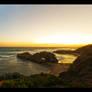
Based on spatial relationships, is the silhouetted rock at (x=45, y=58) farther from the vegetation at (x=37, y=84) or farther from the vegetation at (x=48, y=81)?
the vegetation at (x=37, y=84)

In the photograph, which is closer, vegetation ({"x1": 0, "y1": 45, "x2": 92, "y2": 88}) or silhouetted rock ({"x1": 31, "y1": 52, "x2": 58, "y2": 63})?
vegetation ({"x1": 0, "y1": 45, "x2": 92, "y2": 88})

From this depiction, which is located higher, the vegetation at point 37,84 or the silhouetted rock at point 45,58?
the vegetation at point 37,84

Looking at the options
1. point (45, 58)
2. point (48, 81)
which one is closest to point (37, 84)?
point (48, 81)

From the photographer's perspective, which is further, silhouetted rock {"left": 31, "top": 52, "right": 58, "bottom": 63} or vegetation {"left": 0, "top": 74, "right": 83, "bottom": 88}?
silhouetted rock {"left": 31, "top": 52, "right": 58, "bottom": 63}

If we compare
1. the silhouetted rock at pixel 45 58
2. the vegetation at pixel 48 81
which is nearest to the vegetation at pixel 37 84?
the vegetation at pixel 48 81

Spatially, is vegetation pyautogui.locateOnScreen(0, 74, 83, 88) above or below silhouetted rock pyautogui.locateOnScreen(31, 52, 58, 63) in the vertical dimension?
above

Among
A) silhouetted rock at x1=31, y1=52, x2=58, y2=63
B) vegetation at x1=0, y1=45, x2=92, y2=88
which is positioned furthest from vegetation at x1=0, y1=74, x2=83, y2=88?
silhouetted rock at x1=31, y1=52, x2=58, y2=63

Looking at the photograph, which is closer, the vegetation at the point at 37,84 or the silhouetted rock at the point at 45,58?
the vegetation at the point at 37,84

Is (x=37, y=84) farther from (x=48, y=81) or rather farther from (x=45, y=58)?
(x=45, y=58)

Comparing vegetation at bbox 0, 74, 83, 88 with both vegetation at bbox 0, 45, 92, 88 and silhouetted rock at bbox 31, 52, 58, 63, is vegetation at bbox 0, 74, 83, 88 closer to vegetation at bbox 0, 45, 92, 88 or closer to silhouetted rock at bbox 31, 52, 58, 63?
vegetation at bbox 0, 45, 92, 88
